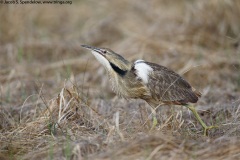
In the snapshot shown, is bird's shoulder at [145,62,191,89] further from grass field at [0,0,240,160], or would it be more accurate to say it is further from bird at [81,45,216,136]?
grass field at [0,0,240,160]

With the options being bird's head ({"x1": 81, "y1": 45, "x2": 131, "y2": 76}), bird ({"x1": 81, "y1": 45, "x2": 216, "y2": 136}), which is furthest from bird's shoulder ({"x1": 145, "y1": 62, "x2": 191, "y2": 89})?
bird's head ({"x1": 81, "y1": 45, "x2": 131, "y2": 76})

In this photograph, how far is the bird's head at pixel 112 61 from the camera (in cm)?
454

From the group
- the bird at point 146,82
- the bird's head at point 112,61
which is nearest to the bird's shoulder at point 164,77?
the bird at point 146,82

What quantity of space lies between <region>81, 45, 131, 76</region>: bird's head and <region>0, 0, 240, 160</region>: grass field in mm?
314

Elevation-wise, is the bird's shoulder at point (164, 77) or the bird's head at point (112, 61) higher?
the bird's head at point (112, 61)

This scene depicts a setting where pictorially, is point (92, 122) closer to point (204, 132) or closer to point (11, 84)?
point (204, 132)

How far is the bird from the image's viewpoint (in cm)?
448

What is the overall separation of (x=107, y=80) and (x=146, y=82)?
7.29 feet

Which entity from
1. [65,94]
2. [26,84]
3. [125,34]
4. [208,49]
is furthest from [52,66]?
[65,94]

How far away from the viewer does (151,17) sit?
28.4 feet

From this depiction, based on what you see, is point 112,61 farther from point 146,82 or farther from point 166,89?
point 166,89

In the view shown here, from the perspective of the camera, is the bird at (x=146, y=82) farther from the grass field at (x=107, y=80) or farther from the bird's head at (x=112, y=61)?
the grass field at (x=107, y=80)

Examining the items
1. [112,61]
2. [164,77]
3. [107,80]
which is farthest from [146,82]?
[107,80]

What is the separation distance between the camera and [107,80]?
6691mm
